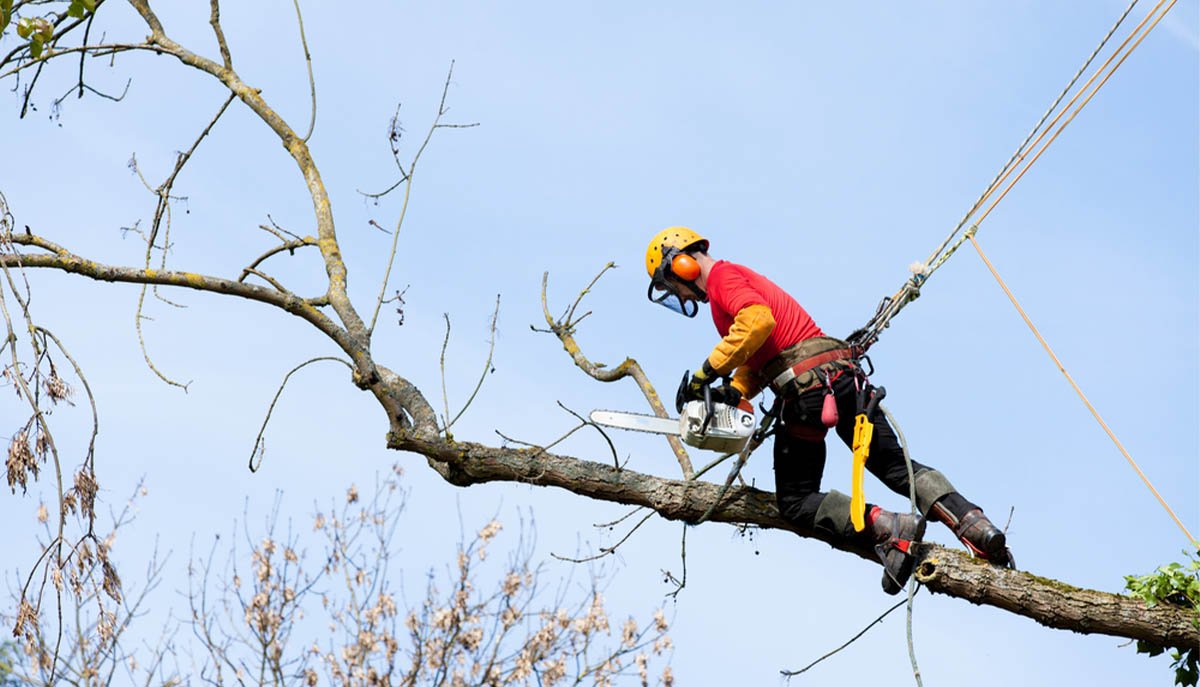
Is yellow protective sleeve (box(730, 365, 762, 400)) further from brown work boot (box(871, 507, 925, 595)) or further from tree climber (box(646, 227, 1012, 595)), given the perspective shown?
brown work boot (box(871, 507, 925, 595))

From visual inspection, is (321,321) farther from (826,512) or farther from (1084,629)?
(1084,629)

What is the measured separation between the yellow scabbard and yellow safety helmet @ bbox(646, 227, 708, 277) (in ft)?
3.23

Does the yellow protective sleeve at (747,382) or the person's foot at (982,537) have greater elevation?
the yellow protective sleeve at (747,382)

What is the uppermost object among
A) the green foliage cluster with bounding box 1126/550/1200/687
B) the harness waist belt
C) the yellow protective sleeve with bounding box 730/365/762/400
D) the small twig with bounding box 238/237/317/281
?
the small twig with bounding box 238/237/317/281

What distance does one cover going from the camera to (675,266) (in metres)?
5.61

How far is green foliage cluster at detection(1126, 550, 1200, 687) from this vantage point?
5.17 m

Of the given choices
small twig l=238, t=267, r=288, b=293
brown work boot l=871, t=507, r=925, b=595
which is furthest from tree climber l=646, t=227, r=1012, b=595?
small twig l=238, t=267, r=288, b=293

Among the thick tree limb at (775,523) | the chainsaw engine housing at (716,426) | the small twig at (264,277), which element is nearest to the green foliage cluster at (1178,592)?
the thick tree limb at (775,523)

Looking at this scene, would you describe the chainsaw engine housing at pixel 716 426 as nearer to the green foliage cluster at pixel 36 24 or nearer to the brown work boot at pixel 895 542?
the brown work boot at pixel 895 542

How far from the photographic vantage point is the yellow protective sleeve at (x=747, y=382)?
558 centimetres

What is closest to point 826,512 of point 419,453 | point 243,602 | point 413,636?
point 419,453

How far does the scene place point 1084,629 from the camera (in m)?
5.16

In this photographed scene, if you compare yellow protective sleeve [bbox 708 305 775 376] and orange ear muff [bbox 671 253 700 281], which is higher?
orange ear muff [bbox 671 253 700 281]

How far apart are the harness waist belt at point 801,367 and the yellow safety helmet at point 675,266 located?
526 mm
